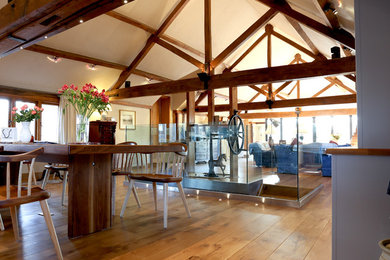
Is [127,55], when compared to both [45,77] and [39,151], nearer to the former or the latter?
[45,77]

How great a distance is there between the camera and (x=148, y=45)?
23.7 feet

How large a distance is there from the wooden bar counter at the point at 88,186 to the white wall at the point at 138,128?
2.97 meters

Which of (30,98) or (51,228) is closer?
(51,228)

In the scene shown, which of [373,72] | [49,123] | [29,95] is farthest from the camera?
[49,123]

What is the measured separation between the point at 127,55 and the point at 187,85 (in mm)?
2062

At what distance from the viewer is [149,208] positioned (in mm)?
3475

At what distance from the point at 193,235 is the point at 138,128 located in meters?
3.60

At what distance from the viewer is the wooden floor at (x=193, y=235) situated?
2078 mm

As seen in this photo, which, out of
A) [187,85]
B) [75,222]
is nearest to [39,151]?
[75,222]

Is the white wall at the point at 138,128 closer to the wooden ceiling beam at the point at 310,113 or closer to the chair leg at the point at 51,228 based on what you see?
the chair leg at the point at 51,228

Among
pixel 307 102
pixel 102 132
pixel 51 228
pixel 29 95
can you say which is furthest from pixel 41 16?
pixel 307 102

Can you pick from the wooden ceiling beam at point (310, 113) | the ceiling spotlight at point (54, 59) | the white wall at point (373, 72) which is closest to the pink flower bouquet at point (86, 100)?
the white wall at point (373, 72)

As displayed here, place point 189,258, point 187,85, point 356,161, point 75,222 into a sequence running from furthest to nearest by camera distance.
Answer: point 187,85
point 75,222
point 189,258
point 356,161

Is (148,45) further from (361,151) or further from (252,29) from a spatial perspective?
(361,151)
